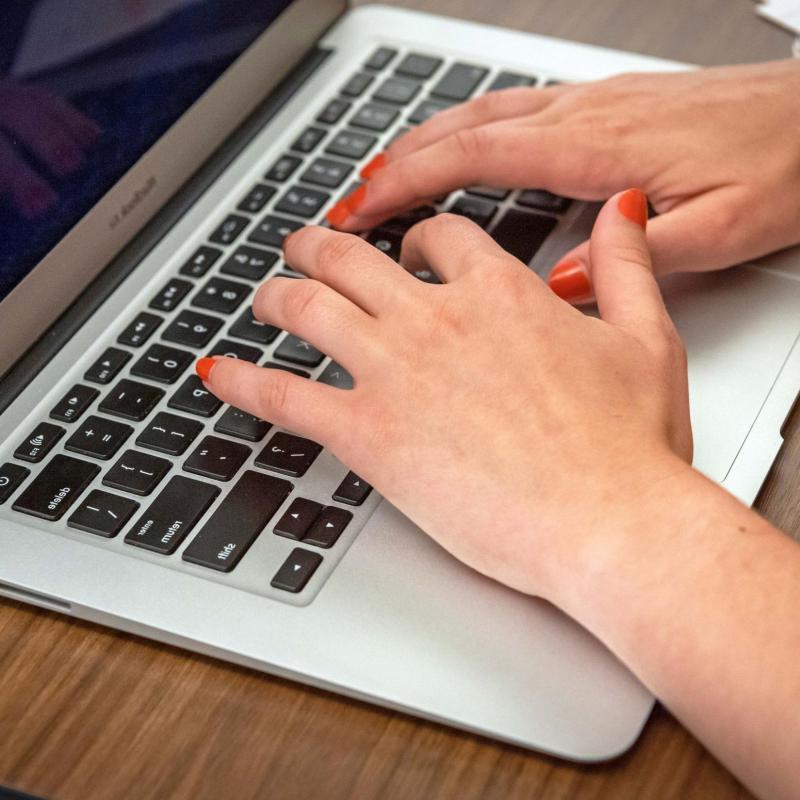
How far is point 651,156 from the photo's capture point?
80 centimetres

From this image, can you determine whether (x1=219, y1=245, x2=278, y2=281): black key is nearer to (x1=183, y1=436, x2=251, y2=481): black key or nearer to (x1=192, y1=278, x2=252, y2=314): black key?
(x1=192, y1=278, x2=252, y2=314): black key

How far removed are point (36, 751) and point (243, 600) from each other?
0.12 m

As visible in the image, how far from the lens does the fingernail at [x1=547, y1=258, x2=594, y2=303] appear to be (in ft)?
2.43

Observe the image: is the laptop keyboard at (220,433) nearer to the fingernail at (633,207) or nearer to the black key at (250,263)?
the black key at (250,263)

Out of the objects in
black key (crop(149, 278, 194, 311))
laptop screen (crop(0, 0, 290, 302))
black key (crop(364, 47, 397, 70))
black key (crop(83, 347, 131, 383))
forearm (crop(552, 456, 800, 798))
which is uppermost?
laptop screen (crop(0, 0, 290, 302))

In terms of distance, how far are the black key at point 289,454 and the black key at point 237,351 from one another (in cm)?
8

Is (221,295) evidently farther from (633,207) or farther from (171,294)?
(633,207)

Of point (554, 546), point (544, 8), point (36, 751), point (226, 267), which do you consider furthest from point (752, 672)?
point (544, 8)

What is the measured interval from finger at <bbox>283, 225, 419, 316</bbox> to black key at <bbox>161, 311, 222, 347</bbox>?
69mm

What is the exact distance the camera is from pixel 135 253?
2.74 ft

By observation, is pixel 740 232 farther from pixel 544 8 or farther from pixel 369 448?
pixel 544 8

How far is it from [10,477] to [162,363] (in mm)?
121

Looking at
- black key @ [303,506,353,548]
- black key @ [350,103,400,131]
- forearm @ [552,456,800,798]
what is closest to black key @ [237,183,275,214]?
black key @ [350,103,400,131]

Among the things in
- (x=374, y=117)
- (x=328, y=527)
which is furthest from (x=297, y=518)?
(x=374, y=117)
